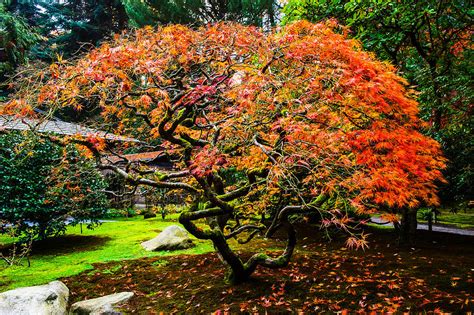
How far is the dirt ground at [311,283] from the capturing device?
4.66 metres

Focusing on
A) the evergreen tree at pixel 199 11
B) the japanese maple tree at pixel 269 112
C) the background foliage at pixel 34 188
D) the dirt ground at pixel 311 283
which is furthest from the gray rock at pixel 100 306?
the evergreen tree at pixel 199 11

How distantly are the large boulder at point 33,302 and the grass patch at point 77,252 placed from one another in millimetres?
1860

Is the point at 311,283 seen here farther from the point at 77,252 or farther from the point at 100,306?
the point at 77,252

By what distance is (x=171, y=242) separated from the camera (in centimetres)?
897

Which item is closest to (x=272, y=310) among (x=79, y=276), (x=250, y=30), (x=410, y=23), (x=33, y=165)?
(x=79, y=276)

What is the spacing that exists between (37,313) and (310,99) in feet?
17.3

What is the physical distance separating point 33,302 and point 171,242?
4.19 metres

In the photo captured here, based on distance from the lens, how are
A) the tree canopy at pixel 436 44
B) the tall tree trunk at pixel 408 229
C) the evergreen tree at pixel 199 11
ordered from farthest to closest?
the evergreen tree at pixel 199 11 < the tall tree trunk at pixel 408 229 < the tree canopy at pixel 436 44

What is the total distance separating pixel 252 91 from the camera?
5004 mm

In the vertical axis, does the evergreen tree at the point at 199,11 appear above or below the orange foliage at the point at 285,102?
above

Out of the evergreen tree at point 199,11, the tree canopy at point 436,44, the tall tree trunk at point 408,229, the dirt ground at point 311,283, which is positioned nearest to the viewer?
the dirt ground at point 311,283

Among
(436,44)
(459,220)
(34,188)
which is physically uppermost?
(436,44)

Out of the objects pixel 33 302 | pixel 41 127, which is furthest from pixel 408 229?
pixel 41 127

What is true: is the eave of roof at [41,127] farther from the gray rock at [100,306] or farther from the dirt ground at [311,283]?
the dirt ground at [311,283]
